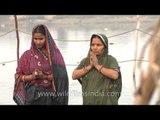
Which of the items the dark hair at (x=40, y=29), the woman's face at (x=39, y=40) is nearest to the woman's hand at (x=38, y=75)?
the woman's face at (x=39, y=40)

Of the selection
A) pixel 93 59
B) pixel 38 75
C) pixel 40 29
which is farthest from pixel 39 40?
pixel 93 59

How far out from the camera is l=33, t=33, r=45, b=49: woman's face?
3016 millimetres

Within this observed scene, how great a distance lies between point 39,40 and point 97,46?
512mm

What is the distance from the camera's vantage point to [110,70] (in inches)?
119

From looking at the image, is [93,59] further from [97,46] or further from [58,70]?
[58,70]

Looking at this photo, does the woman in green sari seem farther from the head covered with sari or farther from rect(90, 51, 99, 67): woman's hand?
the head covered with sari

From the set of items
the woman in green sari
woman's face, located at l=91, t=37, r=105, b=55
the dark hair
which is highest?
the dark hair

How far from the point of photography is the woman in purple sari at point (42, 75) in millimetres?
3041

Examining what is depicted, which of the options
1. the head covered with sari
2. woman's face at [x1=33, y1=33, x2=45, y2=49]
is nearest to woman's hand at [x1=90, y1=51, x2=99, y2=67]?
the head covered with sari

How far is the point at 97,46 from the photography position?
2.97 meters

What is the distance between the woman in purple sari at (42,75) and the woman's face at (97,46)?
0.99ft

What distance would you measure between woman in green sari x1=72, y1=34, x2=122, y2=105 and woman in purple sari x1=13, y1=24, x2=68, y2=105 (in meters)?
0.16
